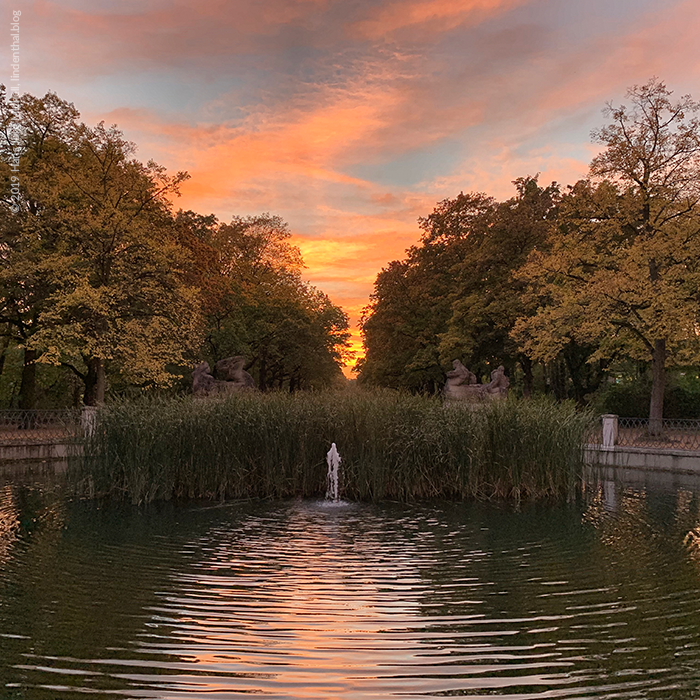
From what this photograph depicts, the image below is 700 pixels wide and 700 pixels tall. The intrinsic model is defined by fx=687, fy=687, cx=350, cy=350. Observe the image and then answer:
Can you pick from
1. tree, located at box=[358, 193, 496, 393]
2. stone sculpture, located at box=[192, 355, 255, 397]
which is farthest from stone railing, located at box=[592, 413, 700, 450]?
tree, located at box=[358, 193, 496, 393]

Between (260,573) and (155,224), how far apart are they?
25.9 metres

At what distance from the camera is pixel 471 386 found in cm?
2680

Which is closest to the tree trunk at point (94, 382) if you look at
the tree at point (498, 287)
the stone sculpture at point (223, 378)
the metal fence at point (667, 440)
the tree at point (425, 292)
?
the stone sculpture at point (223, 378)

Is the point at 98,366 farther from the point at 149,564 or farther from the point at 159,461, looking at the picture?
the point at 149,564

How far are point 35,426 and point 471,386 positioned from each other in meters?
16.5

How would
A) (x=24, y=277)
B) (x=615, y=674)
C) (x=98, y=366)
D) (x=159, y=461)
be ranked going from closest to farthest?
1. (x=615, y=674)
2. (x=159, y=461)
3. (x=24, y=277)
4. (x=98, y=366)

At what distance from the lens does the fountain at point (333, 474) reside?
1484 cm

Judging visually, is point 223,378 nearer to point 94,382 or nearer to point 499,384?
point 94,382

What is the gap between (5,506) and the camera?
545 inches

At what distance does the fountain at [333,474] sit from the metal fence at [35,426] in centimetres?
1138

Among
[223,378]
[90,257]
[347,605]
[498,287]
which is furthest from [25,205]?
[347,605]

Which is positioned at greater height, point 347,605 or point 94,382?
point 94,382

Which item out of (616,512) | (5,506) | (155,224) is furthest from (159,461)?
(155,224)

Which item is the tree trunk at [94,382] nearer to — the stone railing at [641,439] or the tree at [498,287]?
the tree at [498,287]
